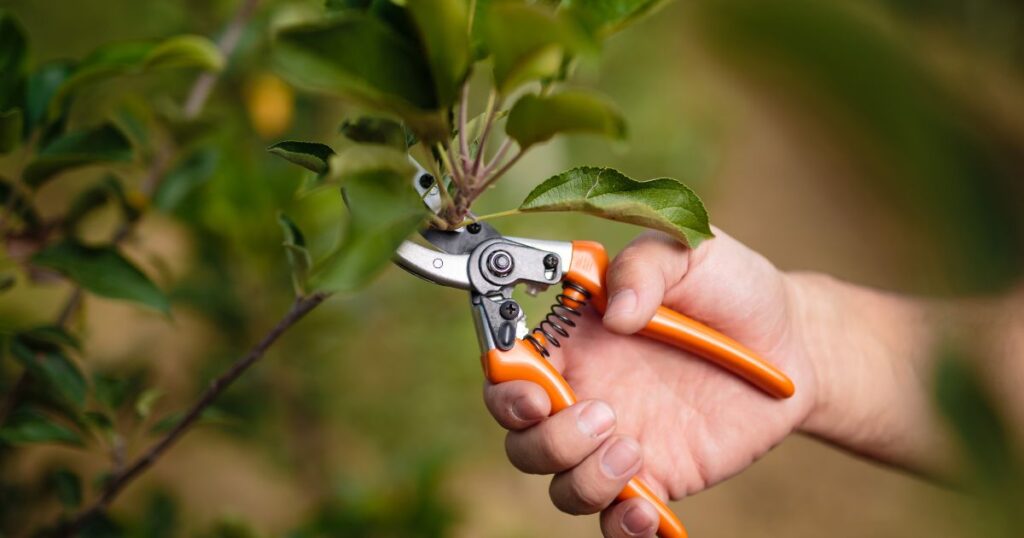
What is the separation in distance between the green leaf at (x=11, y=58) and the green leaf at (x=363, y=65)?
452mm

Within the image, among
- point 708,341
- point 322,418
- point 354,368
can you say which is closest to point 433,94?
point 708,341

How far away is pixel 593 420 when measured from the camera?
85cm

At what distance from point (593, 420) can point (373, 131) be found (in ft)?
1.39

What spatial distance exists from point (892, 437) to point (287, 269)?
40.4 inches

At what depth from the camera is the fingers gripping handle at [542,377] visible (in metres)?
0.82

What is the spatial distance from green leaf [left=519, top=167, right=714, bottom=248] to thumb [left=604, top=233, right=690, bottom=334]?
0.13 meters

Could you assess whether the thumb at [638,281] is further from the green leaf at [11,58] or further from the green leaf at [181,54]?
the green leaf at [11,58]

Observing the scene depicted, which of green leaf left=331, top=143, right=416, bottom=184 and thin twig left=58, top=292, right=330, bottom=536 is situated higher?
green leaf left=331, top=143, right=416, bottom=184

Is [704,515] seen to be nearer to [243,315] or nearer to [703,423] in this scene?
[703,423]

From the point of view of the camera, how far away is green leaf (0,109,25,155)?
73cm

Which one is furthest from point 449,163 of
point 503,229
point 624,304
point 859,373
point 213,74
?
point 503,229

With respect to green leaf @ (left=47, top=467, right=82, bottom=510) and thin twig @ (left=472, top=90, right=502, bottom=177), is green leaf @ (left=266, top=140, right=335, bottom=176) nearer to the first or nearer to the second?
thin twig @ (left=472, top=90, right=502, bottom=177)

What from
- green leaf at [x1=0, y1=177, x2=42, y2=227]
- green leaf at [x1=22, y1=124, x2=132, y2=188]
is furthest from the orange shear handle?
green leaf at [x1=0, y1=177, x2=42, y2=227]

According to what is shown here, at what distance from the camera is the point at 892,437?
3.85 feet
